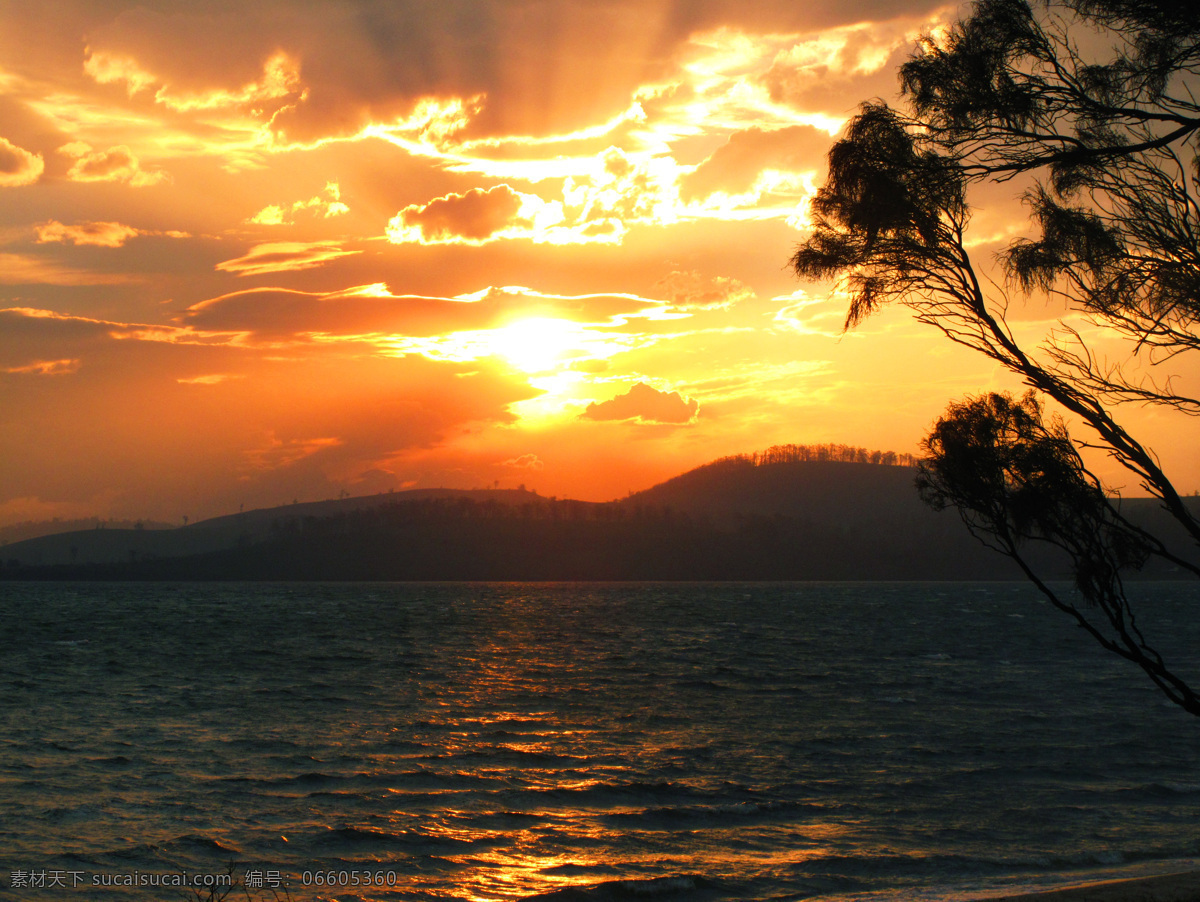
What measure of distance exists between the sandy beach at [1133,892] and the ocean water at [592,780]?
1519 millimetres

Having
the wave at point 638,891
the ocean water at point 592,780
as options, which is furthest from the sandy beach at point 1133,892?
the wave at point 638,891

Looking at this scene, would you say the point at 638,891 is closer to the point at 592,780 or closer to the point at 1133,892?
the point at 1133,892

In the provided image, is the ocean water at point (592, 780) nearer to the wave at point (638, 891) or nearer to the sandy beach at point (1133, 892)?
the wave at point (638, 891)

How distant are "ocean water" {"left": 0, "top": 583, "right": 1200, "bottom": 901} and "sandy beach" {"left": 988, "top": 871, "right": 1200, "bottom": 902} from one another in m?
1.52

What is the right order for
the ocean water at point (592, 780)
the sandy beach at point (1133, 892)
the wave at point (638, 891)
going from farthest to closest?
the ocean water at point (592, 780) < the wave at point (638, 891) < the sandy beach at point (1133, 892)

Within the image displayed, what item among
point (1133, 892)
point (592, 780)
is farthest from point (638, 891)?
point (592, 780)

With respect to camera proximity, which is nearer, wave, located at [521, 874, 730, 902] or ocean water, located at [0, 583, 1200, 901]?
wave, located at [521, 874, 730, 902]

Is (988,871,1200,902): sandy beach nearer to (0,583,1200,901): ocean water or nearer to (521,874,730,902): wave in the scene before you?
(0,583,1200,901): ocean water

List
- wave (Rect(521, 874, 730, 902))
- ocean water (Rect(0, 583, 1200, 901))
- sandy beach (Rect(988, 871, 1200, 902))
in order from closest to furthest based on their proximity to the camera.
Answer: sandy beach (Rect(988, 871, 1200, 902)), wave (Rect(521, 874, 730, 902)), ocean water (Rect(0, 583, 1200, 901))

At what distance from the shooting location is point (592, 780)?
2431 cm

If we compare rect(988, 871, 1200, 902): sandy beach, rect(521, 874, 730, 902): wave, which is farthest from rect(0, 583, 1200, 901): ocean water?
rect(988, 871, 1200, 902): sandy beach

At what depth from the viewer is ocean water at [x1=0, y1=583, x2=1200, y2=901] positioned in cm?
1716

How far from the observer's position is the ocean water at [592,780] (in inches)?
675

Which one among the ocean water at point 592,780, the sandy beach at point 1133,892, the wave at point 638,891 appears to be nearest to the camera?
the sandy beach at point 1133,892
